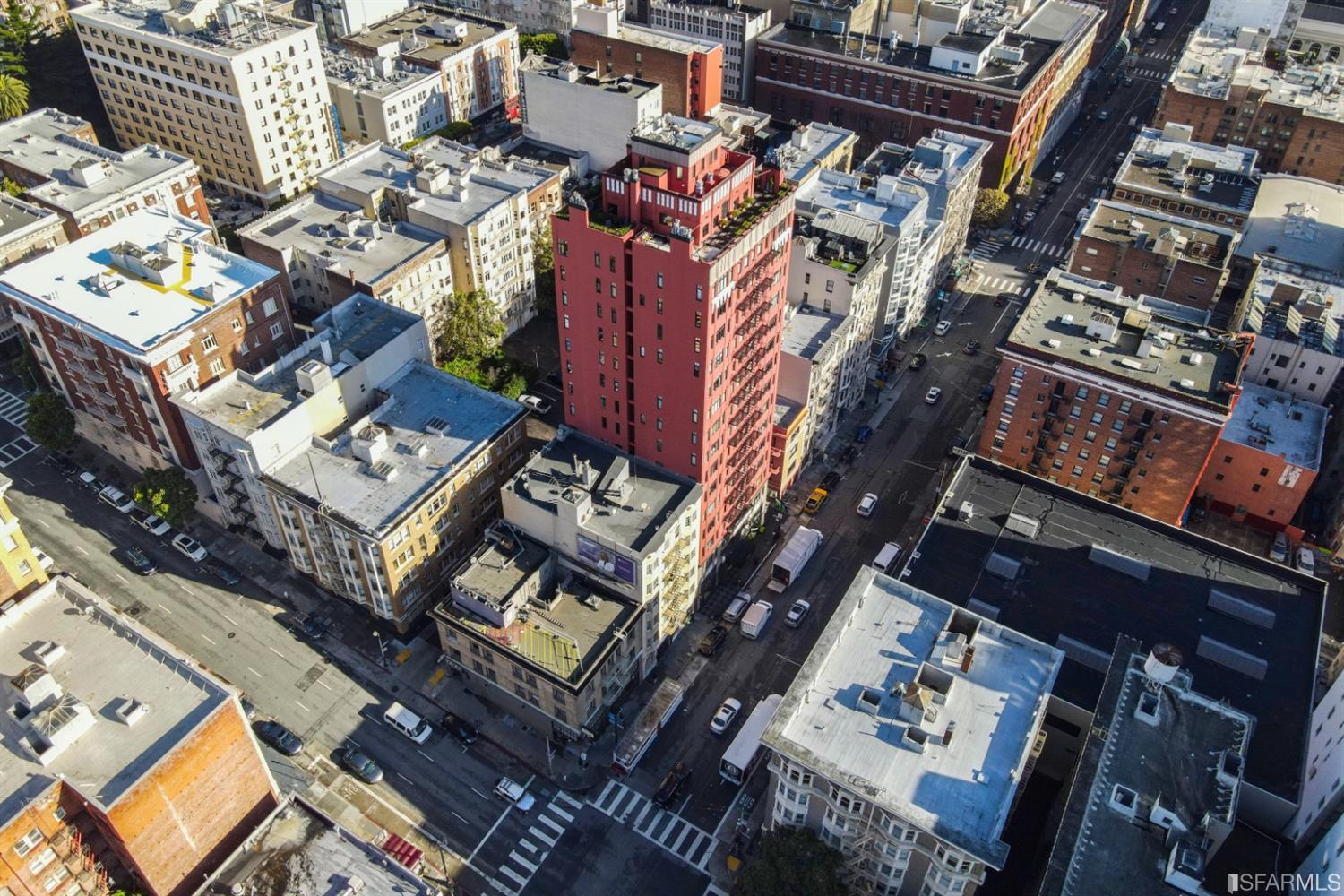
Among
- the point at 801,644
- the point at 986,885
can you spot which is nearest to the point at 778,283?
the point at 801,644

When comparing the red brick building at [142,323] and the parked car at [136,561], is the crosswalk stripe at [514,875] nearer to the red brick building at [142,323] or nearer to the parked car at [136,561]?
the parked car at [136,561]

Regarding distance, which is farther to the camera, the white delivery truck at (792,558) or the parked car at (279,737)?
the white delivery truck at (792,558)

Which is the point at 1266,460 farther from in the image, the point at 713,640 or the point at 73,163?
the point at 73,163

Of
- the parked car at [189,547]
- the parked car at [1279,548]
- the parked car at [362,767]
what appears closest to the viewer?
the parked car at [362,767]

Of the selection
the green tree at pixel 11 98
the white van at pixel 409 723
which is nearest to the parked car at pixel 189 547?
the white van at pixel 409 723

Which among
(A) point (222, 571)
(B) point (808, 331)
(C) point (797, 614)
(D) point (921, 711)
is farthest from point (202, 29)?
(D) point (921, 711)
